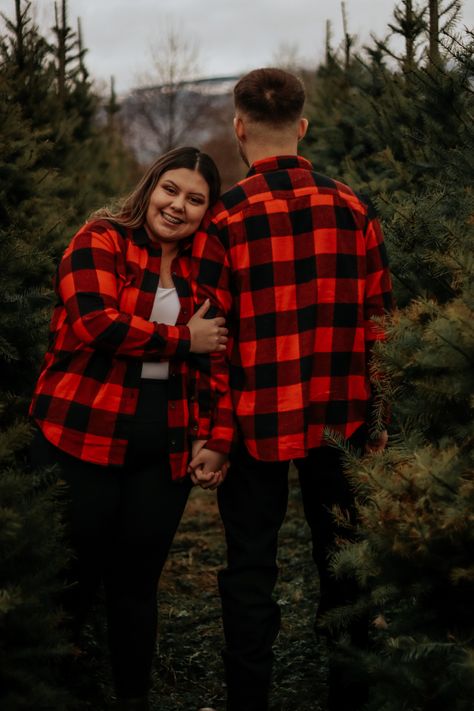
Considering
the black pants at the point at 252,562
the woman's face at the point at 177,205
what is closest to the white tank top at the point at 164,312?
the woman's face at the point at 177,205

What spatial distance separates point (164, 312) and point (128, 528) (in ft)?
2.70

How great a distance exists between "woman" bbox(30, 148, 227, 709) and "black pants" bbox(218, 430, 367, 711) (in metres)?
0.23

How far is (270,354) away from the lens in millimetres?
2939

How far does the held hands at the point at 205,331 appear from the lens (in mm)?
2857

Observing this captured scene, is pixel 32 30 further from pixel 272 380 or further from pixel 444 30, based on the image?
pixel 272 380

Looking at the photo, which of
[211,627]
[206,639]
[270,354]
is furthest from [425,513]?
[211,627]

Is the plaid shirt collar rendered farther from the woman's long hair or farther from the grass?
the grass

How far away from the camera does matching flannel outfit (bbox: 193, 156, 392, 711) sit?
2934 mm

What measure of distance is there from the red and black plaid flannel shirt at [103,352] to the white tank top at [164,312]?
4 cm

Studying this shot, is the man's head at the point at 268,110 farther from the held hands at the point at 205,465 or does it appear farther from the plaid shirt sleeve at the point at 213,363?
the held hands at the point at 205,465

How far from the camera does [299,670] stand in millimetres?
3689

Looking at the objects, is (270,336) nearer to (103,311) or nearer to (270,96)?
(103,311)

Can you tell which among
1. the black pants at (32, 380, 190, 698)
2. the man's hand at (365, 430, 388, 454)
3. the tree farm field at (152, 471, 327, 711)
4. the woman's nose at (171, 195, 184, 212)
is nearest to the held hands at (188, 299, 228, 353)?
the black pants at (32, 380, 190, 698)

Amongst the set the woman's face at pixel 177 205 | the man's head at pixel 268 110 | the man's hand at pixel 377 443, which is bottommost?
the man's hand at pixel 377 443
